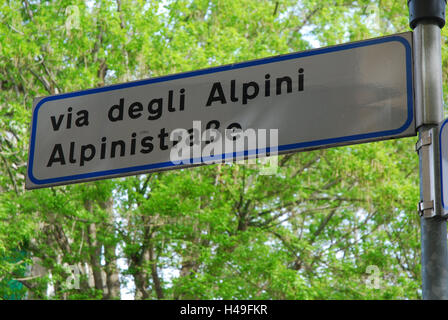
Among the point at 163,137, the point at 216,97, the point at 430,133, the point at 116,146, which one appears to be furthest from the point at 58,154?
the point at 430,133

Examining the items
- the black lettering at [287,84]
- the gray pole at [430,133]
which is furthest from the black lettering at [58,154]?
the gray pole at [430,133]

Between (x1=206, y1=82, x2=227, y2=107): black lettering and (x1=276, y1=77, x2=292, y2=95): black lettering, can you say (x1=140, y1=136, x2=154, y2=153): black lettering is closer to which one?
(x1=206, y1=82, x2=227, y2=107): black lettering

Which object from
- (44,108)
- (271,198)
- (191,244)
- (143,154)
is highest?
(271,198)

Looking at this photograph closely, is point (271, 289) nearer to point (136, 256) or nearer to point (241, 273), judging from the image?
point (241, 273)

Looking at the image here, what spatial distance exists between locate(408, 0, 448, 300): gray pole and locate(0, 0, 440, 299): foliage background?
28.8 feet

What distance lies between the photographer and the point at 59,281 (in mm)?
12336

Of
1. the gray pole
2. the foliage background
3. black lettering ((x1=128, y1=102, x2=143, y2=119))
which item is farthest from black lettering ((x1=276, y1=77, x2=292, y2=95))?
the foliage background

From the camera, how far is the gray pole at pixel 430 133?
6.20ft

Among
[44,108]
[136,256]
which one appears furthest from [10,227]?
[44,108]

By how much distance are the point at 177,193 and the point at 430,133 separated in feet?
32.3

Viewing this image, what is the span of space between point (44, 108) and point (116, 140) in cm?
46

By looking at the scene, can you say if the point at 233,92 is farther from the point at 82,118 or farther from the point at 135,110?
the point at 82,118

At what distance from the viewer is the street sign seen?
232 centimetres

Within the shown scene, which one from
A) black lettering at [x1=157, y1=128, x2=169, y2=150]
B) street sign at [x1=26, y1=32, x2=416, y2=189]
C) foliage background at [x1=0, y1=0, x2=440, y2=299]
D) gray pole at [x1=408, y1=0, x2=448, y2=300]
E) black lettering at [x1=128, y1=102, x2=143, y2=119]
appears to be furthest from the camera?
foliage background at [x1=0, y1=0, x2=440, y2=299]
